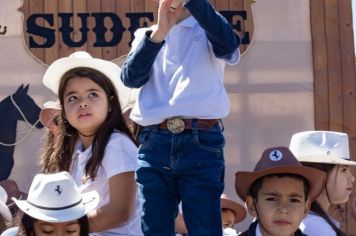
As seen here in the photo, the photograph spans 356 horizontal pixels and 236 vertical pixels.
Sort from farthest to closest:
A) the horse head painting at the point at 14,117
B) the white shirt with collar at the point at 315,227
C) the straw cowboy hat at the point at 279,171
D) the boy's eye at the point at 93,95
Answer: the horse head painting at the point at 14,117
the boy's eye at the point at 93,95
the white shirt with collar at the point at 315,227
the straw cowboy hat at the point at 279,171

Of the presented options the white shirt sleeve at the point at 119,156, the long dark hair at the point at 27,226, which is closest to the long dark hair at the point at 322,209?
the white shirt sleeve at the point at 119,156

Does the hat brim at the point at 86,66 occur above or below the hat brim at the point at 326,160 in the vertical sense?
above

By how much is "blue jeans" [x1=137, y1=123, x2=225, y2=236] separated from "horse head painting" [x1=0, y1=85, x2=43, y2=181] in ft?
10.6

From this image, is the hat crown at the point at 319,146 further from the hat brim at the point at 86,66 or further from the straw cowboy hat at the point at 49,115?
the straw cowboy hat at the point at 49,115

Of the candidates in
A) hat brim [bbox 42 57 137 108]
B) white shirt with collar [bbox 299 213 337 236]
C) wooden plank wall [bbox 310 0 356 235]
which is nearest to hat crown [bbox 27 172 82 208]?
hat brim [bbox 42 57 137 108]

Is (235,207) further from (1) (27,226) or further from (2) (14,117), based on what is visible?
(1) (27,226)

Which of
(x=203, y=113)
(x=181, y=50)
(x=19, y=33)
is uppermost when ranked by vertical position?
(x=19, y=33)

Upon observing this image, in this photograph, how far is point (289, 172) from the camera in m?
3.41

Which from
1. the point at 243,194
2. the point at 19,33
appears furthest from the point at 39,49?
the point at 243,194

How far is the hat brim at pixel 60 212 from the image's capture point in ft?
10.4

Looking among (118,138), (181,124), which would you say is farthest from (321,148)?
(181,124)

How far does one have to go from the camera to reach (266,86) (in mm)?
6223

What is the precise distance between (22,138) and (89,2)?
3.80ft

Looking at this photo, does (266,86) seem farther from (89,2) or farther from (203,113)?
(203,113)
